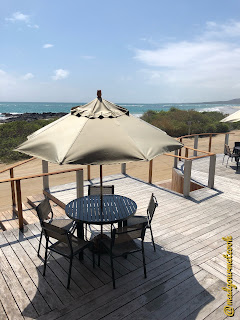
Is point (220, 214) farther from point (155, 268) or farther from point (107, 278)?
point (107, 278)

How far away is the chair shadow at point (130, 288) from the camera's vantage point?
297 cm

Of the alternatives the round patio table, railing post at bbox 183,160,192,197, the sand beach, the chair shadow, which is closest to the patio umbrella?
the round patio table

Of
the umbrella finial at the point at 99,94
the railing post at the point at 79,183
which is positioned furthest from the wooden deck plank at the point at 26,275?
the umbrella finial at the point at 99,94

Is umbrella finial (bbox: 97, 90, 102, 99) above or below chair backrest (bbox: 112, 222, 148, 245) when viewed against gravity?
above

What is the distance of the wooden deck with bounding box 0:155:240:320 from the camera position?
116 inches

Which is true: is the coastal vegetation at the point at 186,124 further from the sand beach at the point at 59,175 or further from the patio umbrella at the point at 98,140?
the patio umbrella at the point at 98,140

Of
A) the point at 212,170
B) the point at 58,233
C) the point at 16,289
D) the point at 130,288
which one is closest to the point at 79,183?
the point at 58,233

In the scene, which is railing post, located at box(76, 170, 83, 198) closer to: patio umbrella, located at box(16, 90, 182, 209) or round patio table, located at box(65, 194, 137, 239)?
round patio table, located at box(65, 194, 137, 239)

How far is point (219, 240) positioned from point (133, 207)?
5.58ft

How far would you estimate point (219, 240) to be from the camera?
14.8 ft

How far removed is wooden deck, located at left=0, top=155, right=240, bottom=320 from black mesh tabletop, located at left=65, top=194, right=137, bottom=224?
714 millimetres

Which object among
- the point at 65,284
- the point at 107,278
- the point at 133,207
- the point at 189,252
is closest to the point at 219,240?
the point at 189,252

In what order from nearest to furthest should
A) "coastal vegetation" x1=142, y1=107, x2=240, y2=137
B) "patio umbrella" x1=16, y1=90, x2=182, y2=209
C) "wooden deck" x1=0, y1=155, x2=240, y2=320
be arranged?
"patio umbrella" x1=16, y1=90, x2=182, y2=209, "wooden deck" x1=0, y1=155, x2=240, y2=320, "coastal vegetation" x1=142, y1=107, x2=240, y2=137

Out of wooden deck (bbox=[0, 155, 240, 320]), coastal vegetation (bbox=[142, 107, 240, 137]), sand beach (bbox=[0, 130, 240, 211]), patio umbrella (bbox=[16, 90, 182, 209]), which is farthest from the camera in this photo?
coastal vegetation (bbox=[142, 107, 240, 137])
